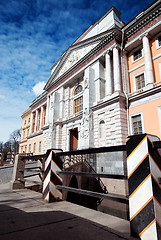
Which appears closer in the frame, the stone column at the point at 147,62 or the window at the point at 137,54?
the stone column at the point at 147,62

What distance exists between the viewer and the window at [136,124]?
43.6 ft

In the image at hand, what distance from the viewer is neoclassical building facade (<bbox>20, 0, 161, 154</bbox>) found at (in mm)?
13172

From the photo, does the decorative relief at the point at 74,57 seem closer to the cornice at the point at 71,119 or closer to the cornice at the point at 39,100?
the cornice at the point at 39,100

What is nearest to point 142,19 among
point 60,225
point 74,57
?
point 74,57

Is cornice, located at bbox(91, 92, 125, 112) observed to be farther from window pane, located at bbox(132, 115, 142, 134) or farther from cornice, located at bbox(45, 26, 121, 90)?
cornice, located at bbox(45, 26, 121, 90)

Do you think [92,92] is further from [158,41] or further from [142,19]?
[142,19]

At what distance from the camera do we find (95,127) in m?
16.1

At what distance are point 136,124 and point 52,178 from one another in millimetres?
11923

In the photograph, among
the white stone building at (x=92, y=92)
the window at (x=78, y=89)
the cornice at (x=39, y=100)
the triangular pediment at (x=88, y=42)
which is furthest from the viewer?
the cornice at (x=39, y=100)

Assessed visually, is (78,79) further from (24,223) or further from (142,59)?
(24,223)

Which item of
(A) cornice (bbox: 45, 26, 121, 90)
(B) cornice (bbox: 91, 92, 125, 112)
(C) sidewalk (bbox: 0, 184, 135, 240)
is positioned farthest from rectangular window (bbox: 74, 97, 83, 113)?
(C) sidewalk (bbox: 0, 184, 135, 240)

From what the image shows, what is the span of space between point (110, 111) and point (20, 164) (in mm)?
10771

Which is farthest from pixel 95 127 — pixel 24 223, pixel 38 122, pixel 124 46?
pixel 38 122

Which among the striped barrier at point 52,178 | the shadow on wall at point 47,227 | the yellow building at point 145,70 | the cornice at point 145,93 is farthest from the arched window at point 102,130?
the shadow on wall at point 47,227
